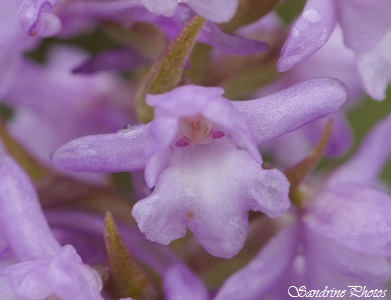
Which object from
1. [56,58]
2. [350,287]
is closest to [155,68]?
[350,287]

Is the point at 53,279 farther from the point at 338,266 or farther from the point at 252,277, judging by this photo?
the point at 338,266

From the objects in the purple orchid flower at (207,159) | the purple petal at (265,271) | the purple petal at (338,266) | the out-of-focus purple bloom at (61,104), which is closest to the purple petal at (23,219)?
the purple orchid flower at (207,159)

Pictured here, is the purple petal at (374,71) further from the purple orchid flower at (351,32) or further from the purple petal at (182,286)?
the purple petal at (182,286)

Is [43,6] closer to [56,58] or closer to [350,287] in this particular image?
[350,287]

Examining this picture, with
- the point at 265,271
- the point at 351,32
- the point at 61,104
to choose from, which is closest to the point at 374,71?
the point at 351,32

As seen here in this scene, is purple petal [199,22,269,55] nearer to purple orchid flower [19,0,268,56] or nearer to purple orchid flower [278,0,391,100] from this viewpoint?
purple orchid flower [19,0,268,56]
